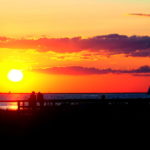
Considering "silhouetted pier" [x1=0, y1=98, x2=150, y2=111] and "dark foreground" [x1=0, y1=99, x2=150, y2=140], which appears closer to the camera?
A: "dark foreground" [x1=0, y1=99, x2=150, y2=140]

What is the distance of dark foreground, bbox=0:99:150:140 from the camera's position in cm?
2560

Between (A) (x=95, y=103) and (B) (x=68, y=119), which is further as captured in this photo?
(A) (x=95, y=103)

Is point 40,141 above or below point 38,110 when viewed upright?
below

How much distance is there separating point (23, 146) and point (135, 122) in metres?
8.93

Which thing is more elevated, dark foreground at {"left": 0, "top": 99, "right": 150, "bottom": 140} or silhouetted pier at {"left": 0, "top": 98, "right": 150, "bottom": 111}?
silhouetted pier at {"left": 0, "top": 98, "right": 150, "bottom": 111}

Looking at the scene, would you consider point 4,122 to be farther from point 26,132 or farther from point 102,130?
point 102,130

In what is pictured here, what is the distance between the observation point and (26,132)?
25.5 m

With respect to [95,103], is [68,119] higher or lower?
lower

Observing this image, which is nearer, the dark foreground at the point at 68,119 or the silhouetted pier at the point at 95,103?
the dark foreground at the point at 68,119

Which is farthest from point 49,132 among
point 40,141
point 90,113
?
point 90,113

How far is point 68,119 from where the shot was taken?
1179 inches

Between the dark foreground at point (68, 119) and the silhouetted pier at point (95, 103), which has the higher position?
the silhouetted pier at point (95, 103)

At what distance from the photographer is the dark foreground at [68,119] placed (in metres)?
25.6

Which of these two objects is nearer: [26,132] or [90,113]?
[26,132]
